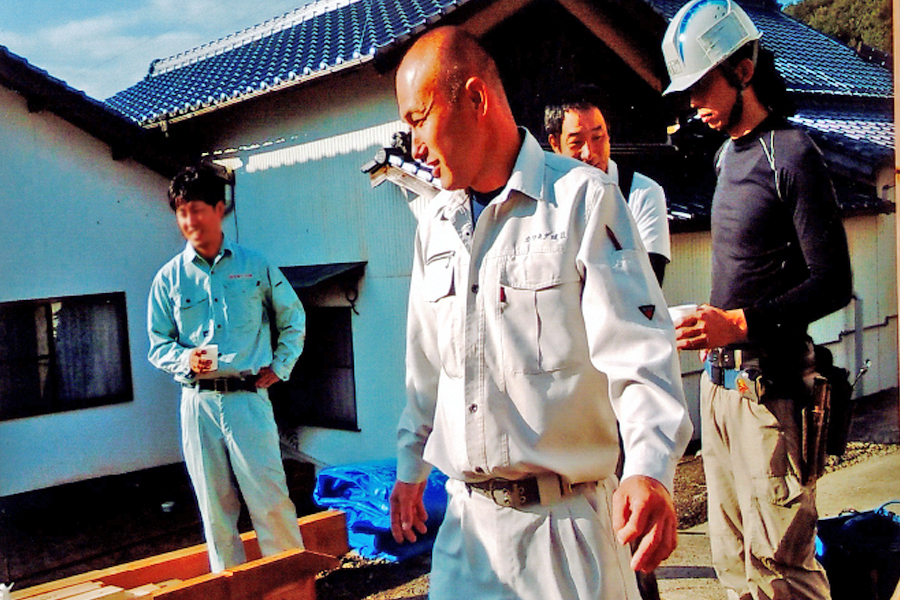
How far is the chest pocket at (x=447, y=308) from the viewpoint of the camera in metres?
1.67

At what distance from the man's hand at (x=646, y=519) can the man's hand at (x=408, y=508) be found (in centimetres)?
70

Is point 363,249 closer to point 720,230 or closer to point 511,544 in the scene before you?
point 720,230

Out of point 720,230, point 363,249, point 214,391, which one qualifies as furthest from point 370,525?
point 720,230

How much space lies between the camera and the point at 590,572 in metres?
1.54

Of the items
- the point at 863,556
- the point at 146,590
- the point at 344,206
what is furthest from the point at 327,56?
the point at 863,556

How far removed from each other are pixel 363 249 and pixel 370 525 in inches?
76.6

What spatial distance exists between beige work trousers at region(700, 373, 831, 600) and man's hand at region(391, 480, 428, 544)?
38.4 inches

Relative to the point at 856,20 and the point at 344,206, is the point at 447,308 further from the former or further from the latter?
the point at 344,206

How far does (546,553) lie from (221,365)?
2.26 meters

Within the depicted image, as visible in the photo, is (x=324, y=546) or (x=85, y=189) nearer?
(x=324, y=546)

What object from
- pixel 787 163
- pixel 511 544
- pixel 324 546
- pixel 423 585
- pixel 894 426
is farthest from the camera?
pixel 894 426

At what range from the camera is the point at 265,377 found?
3.59m

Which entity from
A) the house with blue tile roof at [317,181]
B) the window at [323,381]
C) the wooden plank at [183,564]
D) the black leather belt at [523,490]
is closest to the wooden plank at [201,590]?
the wooden plank at [183,564]

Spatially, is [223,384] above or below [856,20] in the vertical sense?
below
